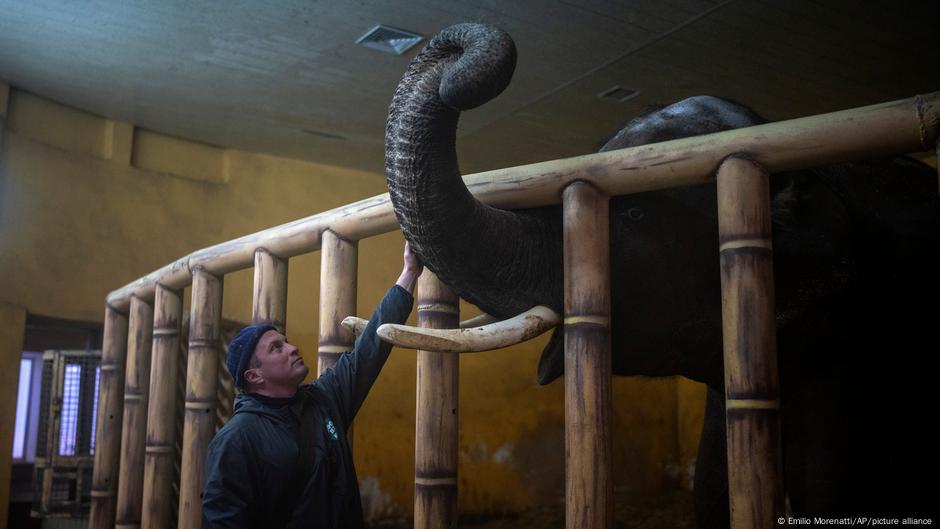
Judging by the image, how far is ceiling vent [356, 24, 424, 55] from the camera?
20.3 ft

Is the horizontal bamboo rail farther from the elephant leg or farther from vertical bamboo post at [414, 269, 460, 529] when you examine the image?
the elephant leg

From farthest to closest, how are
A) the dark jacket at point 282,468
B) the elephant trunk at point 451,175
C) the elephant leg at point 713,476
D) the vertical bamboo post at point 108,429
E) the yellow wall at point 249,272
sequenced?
1. the yellow wall at point 249,272
2. the vertical bamboo post at point 108,429
3. the elephant leg at point 713,476
4. the dark jacket at point 282,468
5. the elephant trunk at point 451,175

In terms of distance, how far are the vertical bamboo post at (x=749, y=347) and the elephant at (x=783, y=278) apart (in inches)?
13.4

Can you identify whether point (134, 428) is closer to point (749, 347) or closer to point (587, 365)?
point (587, 365)

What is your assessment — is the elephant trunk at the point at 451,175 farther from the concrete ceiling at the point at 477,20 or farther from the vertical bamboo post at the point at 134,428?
the concrete ceiling at the point at 477,20

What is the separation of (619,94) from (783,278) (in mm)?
4709

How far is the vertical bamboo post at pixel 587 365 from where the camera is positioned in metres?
2.47

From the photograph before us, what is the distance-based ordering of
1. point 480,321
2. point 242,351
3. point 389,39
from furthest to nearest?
point 389,39 < point 480,321 < point 242,351

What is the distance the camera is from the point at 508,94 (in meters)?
7.27

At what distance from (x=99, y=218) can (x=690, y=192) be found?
6520 mm

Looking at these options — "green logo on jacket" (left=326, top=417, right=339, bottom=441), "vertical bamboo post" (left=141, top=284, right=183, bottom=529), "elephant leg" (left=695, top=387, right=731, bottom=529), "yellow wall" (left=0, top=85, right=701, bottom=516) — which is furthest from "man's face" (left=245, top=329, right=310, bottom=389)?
"yellow wall" (left=0, top=85, right=701, bottom=516)

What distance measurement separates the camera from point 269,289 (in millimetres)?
3809

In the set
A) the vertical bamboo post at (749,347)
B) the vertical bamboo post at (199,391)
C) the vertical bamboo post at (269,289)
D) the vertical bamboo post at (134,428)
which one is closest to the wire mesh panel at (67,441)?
the vertical bamboo post at (134,428)

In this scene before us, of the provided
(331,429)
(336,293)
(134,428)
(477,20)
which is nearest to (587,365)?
(331,429)
